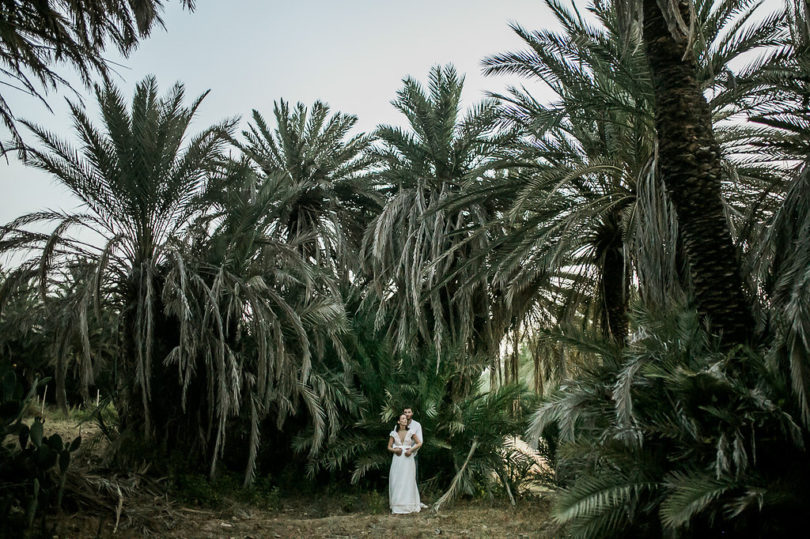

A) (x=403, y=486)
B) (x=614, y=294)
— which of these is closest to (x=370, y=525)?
(x=403, y=486)

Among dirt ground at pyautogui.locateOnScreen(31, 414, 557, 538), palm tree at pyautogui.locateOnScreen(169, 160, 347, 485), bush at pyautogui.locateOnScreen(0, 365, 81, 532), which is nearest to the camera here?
bush at pyautogui.locateOnScreen(0, 365, 81, 532)

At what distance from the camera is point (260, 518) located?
10.5 metres

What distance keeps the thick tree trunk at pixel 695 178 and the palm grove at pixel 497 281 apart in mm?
26

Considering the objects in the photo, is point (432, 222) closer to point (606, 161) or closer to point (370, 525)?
point (606, 161)

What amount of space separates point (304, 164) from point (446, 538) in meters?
10.4

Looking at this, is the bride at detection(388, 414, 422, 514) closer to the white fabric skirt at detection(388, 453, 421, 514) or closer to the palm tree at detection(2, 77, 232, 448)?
the white fabric skirt at detection(388, 453, 421, 514)

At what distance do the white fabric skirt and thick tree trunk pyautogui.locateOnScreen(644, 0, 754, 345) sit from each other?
20.7 ft

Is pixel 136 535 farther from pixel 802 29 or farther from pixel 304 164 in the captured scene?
pixel 304 164

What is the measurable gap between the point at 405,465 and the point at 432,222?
4723 millimetres

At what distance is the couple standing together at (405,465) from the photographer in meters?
11.6

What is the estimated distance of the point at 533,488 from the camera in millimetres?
13969

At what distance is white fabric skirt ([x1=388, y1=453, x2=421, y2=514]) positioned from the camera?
11562 millimetres

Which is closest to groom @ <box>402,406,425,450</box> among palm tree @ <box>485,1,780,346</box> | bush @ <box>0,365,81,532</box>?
palm tree @ <box>485,1,780,346</box>

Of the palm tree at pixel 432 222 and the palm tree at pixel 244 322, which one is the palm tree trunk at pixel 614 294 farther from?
the palm tree at pixel 244 322
